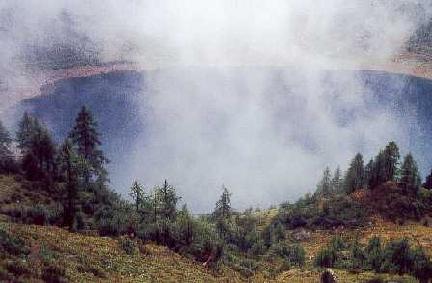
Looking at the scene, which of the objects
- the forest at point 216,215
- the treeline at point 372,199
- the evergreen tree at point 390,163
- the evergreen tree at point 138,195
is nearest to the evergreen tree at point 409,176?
the treeline at point 372,199

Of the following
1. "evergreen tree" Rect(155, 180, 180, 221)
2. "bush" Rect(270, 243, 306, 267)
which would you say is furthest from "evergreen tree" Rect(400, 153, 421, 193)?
"evergreen tree" Rect(155, 180, 180, 221)

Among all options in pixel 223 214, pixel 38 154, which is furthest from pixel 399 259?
pixel 38 154

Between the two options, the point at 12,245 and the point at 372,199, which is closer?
the point at 12,245

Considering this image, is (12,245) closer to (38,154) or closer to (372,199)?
(38,154)

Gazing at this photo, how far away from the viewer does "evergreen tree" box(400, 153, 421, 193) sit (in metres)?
73.7

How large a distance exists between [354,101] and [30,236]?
533 feet

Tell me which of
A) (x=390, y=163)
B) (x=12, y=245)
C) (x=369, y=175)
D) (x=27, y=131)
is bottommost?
(x=12, y=245)

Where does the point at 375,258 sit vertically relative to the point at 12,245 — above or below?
below

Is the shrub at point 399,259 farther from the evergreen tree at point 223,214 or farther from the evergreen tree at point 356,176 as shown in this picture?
the evergreen tree at point 356,176

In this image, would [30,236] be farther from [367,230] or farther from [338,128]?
[338,128]

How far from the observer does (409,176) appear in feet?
243

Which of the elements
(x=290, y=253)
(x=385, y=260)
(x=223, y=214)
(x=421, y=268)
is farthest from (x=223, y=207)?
(x=421, y=268)

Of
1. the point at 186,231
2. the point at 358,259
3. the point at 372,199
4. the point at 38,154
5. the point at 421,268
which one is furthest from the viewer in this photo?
the point at 372,199

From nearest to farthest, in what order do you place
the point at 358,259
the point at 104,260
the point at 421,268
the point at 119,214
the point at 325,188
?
the point at 104,260 → the point at 421,268 → the point at 358,259 → the point at 119,214 → the point at 325,188
